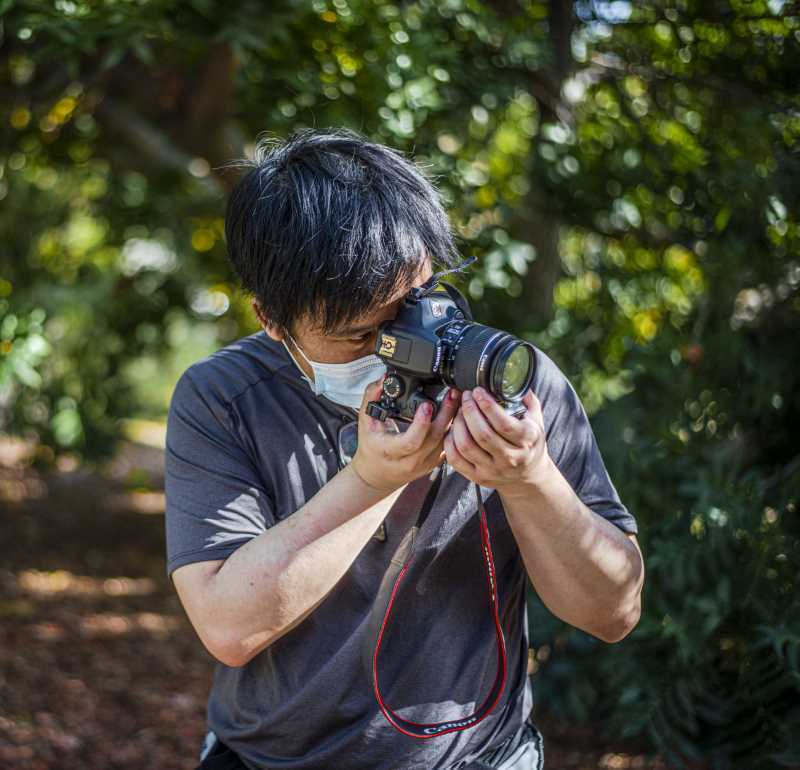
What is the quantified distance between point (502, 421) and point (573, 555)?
0.32m

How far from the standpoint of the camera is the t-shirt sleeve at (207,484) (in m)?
1.66

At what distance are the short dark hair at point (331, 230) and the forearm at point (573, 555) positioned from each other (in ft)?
1.45

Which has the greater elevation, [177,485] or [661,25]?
[661,25]

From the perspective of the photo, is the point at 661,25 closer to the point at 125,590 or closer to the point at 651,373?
the point at 651,373

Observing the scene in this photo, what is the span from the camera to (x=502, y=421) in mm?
1430

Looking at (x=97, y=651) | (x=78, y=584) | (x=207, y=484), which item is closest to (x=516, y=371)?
(x=207, y=484)

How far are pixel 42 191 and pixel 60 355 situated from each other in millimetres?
1090

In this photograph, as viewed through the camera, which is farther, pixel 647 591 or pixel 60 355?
pixel 60 355

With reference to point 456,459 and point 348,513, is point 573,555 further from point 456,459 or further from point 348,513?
point 348,513

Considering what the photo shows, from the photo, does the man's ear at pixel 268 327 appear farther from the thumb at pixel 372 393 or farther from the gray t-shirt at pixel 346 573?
the thumb at pixel 372 393

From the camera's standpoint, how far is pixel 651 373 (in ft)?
10.8

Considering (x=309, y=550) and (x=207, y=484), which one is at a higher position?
(x=309, y=550)

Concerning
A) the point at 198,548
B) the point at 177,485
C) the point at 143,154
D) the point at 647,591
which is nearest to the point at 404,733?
the point at 198,548

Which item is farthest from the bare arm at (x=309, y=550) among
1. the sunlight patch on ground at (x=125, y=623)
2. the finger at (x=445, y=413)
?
the sunlight patch on ground at (x=125, y=623)
